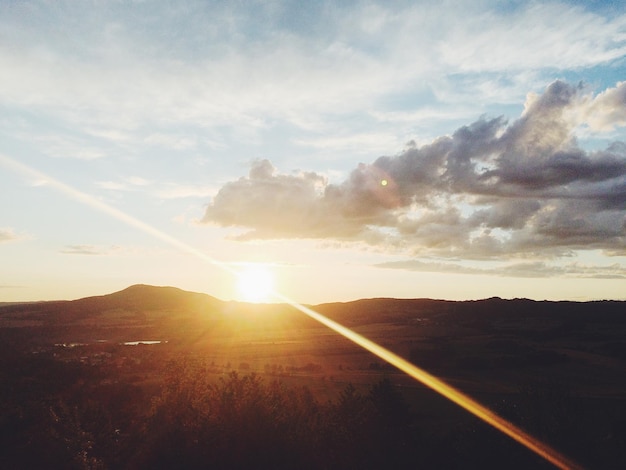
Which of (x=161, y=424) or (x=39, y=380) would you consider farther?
(x=39, y=380)

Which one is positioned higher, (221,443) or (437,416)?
(221,443)

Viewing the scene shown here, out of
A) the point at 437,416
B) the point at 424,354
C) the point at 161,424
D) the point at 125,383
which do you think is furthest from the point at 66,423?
the point at 424,354

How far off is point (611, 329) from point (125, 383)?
192398 millimetres

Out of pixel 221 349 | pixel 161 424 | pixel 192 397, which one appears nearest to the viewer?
pixel 161 424

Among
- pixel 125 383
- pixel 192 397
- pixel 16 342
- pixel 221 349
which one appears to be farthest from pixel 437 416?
pixel 16 342

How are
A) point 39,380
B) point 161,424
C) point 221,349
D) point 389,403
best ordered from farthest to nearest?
1. point 221,349
2. point 39,380
3. point 389,403
4. point 161,424

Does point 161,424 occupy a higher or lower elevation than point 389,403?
higher

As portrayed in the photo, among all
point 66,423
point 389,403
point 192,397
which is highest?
point 192,397

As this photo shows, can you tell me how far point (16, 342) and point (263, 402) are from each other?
173 metres

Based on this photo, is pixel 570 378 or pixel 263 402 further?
pixel 570 378

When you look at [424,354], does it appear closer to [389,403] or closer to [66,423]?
[389,403]

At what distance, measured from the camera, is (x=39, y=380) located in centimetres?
8156

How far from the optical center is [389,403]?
65.0m

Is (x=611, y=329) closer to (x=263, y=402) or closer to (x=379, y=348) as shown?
(x=379, y=348)
